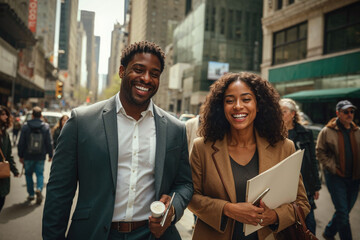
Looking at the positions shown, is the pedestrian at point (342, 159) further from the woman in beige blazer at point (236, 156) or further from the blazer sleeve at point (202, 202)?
the blazer sleeve at point (202, 202)

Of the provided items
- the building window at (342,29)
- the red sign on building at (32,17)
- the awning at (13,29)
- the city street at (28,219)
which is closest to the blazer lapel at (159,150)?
the city street at (28,219)

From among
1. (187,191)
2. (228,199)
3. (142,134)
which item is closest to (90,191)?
(142,134)

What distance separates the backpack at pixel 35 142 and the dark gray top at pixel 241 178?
17.6 ft

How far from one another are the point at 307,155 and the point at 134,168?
114 inches

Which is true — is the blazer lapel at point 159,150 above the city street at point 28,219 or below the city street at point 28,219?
above

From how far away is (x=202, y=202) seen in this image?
2211 millimetres

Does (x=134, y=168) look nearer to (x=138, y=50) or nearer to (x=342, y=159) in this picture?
(x=138, y=50)

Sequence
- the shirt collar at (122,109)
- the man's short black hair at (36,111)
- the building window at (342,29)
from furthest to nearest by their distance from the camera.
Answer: the building window at (342,29), the man's short black hair at (36,111), the shirt collar at (122,109)

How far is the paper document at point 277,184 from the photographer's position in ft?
6.36

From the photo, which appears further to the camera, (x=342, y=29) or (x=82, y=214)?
(x=342, y=29)

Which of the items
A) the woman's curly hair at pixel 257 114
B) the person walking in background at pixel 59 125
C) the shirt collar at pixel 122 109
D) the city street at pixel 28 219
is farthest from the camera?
the person walking in background at pixel 59 125

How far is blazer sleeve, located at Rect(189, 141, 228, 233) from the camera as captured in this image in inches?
83.4

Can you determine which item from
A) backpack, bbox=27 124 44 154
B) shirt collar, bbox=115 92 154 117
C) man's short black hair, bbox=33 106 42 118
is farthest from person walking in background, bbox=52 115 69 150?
shirt collar, bbox=115 92 154 117

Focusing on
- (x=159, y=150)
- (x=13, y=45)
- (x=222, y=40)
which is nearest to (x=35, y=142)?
(x=159, y=150)
